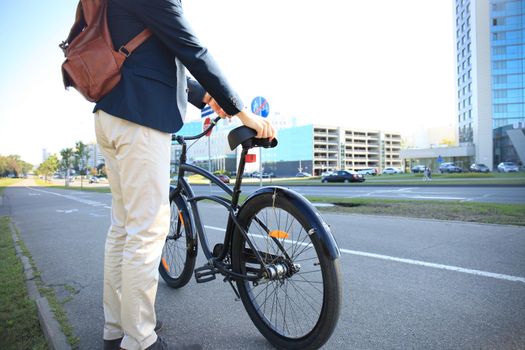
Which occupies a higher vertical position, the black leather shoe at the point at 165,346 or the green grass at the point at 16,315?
the black leather shoe at the point at 165,346

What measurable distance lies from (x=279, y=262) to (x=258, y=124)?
827mm

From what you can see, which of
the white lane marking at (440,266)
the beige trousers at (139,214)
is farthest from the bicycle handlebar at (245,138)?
the white lane marking at (440,266)

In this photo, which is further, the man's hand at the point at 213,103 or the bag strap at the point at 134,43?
the man's hand at the point at 213,103

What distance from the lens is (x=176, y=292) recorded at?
2910 millimetres

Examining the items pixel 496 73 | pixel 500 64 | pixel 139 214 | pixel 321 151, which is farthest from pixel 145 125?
pixel 321 151

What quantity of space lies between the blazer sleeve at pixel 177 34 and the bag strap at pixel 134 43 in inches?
1.7

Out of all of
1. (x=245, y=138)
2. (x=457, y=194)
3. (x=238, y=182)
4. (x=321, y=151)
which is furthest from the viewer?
(x=321, y=151)

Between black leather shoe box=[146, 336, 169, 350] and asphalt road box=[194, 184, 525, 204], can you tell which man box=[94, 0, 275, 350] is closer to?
black leather shoe box=[146, 336, 169, 350]

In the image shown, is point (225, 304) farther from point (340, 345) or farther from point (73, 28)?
point (73, 28)

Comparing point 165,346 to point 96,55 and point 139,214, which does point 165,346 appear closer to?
point 139,214

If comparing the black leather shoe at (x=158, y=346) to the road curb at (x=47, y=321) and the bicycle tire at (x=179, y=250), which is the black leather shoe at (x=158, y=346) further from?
the bicycle tire at (x=179, y=250)

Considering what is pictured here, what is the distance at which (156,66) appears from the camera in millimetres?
1705

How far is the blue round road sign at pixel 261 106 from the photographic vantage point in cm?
1021

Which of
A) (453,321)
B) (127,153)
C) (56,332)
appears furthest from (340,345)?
(56,332)
